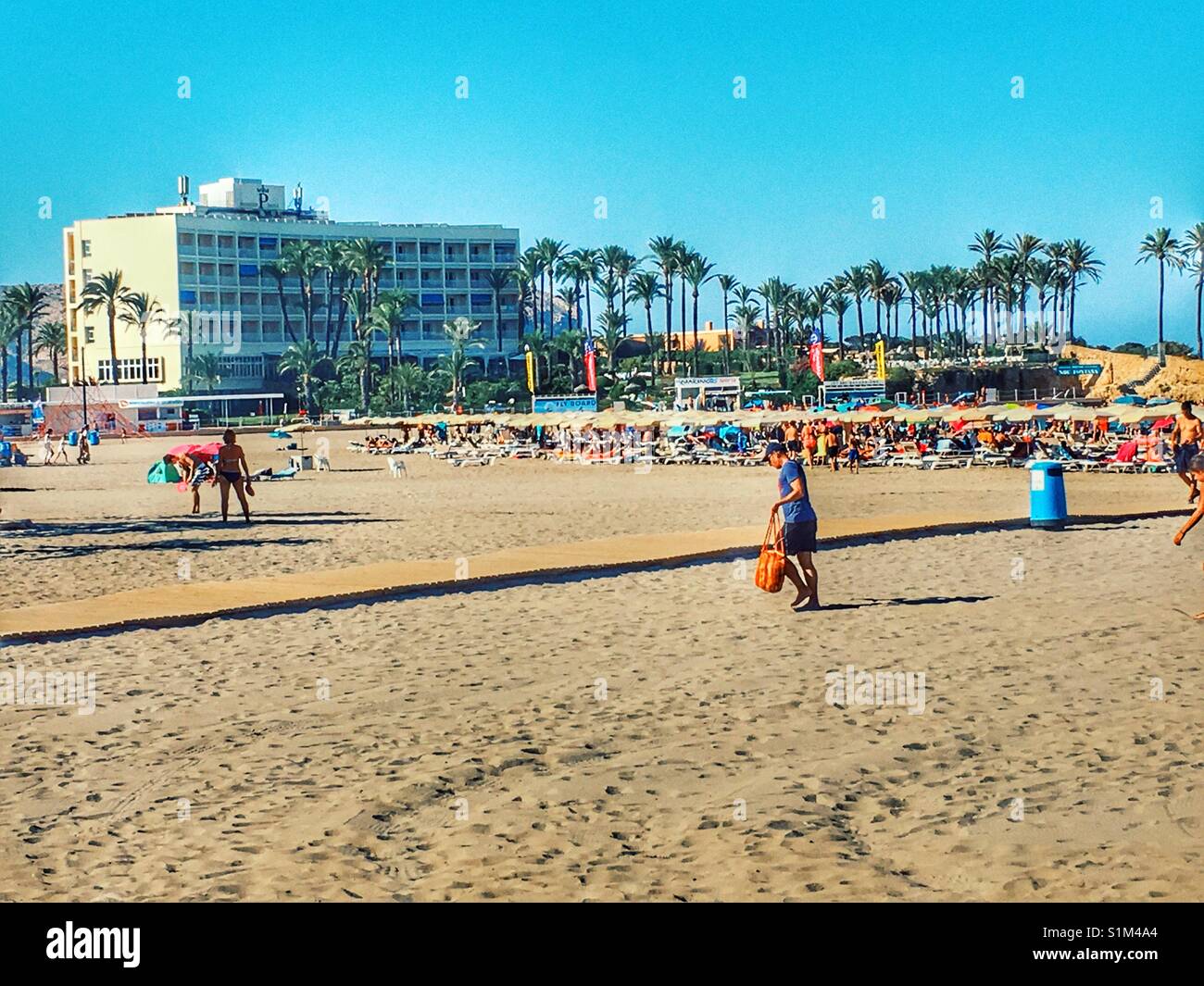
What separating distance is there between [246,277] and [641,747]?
402ft

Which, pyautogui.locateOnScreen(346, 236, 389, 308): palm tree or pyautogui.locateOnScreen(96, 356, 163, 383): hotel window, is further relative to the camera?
pyautogui.locateOnScreen(96, 356, 163, 383): hotel window

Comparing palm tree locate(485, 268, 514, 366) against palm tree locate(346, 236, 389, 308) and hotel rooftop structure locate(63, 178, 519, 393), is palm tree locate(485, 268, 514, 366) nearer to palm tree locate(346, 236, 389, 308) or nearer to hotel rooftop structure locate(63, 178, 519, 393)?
hotel rooftop structure locate(63, 178, 519, 393)

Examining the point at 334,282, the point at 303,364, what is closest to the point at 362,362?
Answer: the point at 303,364

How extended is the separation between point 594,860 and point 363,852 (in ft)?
3.12

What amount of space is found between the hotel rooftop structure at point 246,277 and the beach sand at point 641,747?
109988 mm

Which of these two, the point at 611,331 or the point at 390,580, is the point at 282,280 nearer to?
the point at 611,331

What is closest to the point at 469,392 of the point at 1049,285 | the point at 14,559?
the point at 1049,285

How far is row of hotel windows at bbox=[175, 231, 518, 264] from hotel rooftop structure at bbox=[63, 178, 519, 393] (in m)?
0.08

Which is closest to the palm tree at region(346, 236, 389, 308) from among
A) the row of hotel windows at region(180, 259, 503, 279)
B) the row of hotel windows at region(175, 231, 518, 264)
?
the row of hotel windows at region(180, 259, 503, 279)

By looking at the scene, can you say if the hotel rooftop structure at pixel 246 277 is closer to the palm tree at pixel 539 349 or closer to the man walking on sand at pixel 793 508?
the palm tree at pixel 539 349

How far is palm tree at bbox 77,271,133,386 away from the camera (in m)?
117

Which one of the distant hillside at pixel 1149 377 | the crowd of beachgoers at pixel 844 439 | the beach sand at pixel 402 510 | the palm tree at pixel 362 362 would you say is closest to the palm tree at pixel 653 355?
the palm tree at pixel 362 362

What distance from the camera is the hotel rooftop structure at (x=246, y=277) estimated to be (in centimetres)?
12162
